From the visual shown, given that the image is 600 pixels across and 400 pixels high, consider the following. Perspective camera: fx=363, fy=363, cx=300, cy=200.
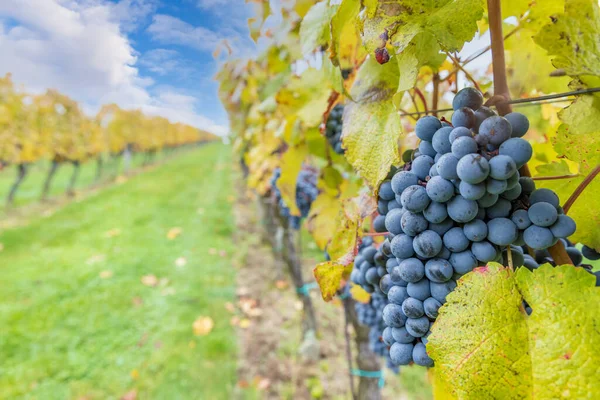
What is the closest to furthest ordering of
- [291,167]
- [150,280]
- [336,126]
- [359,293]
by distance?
[359,293] < [336,126] < [291,167] < [150,280]

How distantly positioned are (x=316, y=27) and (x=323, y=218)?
651 mm

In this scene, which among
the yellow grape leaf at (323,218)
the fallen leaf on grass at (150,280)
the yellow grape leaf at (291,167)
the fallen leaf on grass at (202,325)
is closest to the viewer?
the yellow grape leaf at (323,218)

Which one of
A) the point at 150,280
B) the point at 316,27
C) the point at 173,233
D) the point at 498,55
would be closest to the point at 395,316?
the point at 498,55

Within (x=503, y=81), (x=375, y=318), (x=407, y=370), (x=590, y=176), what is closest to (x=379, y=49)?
(x=503, y=81)

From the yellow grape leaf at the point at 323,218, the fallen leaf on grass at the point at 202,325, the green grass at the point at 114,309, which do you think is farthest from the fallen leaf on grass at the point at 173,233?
the yellow grape leaf at the point at 323,218

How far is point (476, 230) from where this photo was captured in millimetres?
539

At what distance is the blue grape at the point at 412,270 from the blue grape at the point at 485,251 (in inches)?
3.3

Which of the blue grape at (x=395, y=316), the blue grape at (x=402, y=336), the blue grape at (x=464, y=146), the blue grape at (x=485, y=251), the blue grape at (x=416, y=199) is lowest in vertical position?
the blue grape at (x=402, y=336)

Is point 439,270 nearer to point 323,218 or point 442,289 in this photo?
point 442,289

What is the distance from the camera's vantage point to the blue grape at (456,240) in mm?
557

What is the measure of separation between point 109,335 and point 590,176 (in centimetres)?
449

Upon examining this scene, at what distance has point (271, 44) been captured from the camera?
211 cm

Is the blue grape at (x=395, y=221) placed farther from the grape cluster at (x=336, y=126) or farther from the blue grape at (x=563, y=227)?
the grape cluster at (x=336, y=126)

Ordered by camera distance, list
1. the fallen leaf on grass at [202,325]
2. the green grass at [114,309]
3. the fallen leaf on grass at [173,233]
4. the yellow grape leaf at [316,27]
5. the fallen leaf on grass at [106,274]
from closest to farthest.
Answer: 1. the yellow grape leaf at [316,27]
2. the green grass at [114,309]
3. the fallen leaf on grass at [202,325]
4. the fallen leaf on grass at [106,274]
5. the fallen leaf on grass at [173,233]
